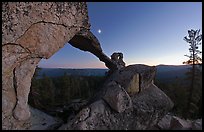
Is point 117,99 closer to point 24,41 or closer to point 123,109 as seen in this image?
point 123,109

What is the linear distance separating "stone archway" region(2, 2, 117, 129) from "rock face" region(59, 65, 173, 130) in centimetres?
169

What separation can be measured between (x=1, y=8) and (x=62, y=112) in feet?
19.2

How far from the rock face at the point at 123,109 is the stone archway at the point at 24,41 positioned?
1.69 m

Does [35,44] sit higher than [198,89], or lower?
higher

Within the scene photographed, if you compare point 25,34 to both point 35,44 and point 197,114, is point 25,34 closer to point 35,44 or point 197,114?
point 35,44

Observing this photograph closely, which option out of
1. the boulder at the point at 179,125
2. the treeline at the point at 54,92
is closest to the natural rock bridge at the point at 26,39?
the boulder at the point at 179,125

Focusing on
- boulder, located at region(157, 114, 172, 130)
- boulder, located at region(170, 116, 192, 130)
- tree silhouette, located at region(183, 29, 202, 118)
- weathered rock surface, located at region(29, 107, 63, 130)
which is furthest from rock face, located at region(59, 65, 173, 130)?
tree silhouette, located at region(183, 29, 202, 118)

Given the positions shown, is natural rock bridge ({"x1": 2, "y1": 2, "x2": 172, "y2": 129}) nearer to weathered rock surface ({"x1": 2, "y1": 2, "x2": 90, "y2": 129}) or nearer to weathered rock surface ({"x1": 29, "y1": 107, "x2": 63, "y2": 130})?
weathered rock surface ({"x1": 2, "y1": 2, "x2": 90, "y2": 129})

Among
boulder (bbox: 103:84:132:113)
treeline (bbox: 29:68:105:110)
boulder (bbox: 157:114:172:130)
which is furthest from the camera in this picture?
treeline (bbox: 29:68:105:110)

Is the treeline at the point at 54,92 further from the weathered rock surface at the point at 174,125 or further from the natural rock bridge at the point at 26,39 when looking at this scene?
the natural rock bridge at the point at 26,39

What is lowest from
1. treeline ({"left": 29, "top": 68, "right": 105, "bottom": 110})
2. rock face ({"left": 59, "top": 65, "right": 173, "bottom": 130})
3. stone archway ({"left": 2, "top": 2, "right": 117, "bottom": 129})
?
treeline ({"left": 29, "top": 68, "right": 105, "bottom": 110})

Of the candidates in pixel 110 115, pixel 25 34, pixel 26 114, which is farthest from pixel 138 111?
pixel 25 34

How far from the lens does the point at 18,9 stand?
580 centimetres

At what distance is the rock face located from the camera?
276 inches
